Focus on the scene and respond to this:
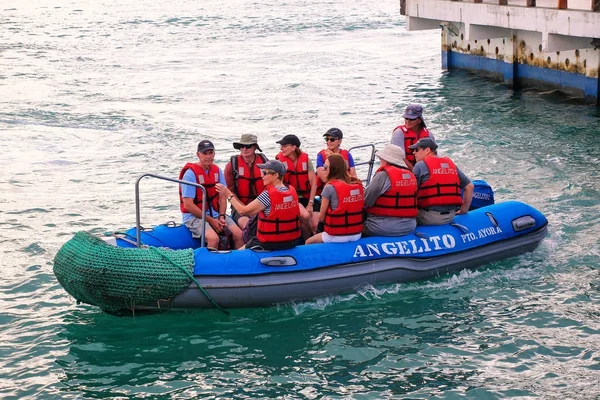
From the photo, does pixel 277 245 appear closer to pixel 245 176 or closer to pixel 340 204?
pixel 340 204

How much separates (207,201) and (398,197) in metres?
2.04

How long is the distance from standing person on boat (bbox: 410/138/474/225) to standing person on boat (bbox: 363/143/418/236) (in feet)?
0.93

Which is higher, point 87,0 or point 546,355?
point 87,0

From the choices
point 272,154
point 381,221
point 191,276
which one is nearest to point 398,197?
point 381,221

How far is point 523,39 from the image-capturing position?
758 inches

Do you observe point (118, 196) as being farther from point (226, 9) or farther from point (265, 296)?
point (226, 9)

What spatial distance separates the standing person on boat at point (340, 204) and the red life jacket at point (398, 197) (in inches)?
9.2

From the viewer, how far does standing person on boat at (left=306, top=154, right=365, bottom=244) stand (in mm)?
8781

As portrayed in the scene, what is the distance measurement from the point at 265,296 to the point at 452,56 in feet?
52.2

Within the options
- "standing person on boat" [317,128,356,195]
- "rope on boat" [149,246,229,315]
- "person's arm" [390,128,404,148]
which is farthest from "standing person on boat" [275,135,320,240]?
"rope on boat" [149,246,229,315]

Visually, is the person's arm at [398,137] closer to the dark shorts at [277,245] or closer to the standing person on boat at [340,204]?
the standing person on boat at [340,204]

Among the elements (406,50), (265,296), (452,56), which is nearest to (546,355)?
(265,296)

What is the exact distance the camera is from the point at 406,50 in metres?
29.3

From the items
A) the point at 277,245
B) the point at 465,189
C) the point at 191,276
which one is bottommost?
the point at 191,276
